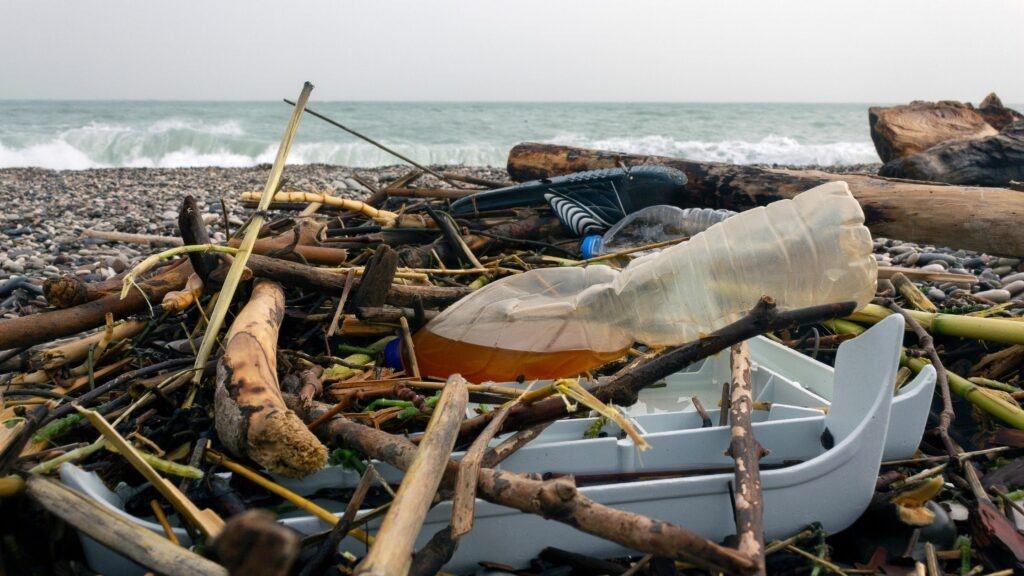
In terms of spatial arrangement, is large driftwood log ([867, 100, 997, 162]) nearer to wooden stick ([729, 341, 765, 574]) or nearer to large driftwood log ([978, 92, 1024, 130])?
large driftwood log ([978, 92, 1024, 130])

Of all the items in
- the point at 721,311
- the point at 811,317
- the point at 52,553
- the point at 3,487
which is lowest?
the point at 52,553

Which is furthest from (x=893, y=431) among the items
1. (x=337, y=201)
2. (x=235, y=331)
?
(x=337, y=201)

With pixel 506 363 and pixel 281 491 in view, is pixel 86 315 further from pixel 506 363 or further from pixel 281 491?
pixel 506 363

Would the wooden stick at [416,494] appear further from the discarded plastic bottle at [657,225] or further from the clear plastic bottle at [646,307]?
the discarded plastic bottle at [657,225]

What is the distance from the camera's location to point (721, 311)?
7.26ft

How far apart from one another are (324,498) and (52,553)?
0.57m

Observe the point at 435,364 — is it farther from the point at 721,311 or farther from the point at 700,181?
the point at 700,181

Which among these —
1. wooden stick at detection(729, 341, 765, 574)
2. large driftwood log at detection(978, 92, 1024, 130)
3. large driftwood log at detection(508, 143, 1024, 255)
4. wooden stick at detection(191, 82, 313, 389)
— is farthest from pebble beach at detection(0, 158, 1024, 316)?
large driftwood log at detection(978, 92, 1024, 130)

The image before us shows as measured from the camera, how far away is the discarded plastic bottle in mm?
3811

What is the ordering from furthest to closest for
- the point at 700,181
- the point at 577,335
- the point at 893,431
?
1. the point at 700,181
2. the point at 577,335
3. the point at 893,431

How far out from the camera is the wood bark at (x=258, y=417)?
1.40 meters

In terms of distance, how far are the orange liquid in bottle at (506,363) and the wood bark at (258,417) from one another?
66cm

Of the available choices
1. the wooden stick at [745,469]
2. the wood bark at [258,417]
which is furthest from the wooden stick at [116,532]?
the wooden stick at [745,469]

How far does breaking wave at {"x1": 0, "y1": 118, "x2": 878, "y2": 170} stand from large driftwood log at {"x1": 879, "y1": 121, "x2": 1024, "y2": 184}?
1357 centimetres
